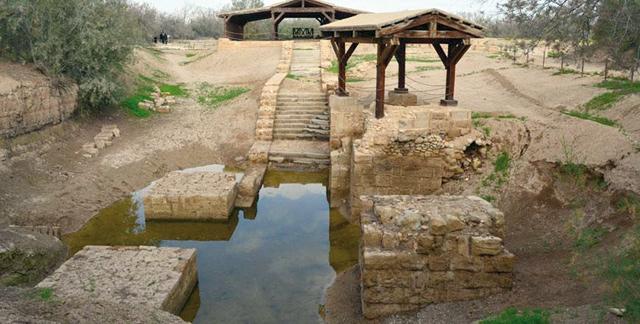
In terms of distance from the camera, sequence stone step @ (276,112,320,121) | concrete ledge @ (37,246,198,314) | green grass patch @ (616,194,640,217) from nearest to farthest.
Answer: concrete ledge @ (37,246,198,314) → green grass patch @ (616,194,640,217) → stone step @ (276,112,320,121)

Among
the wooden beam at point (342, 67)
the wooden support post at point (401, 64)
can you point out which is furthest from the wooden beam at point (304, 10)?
the wooden support post at point (401, 64)

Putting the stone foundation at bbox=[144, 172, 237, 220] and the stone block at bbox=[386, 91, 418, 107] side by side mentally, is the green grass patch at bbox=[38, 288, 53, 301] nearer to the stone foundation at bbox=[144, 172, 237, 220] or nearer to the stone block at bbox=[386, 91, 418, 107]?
the stone foundation at bbox=[144, 172, 237, 220]

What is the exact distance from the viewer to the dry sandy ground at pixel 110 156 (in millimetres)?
10164

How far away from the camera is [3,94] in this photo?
450 inches

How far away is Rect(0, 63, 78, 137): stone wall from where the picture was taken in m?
11.5

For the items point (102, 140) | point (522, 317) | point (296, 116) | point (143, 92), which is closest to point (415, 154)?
point (522, 317)

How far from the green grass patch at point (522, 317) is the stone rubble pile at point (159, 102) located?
14749 mm

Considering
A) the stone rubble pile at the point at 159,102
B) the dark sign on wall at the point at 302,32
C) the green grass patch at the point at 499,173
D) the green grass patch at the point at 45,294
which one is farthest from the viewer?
the dark sign on wall at the point at 302,32

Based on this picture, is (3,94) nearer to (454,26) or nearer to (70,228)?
(70,228)

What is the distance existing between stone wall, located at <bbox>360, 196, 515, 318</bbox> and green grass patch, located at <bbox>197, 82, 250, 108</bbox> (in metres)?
12.8

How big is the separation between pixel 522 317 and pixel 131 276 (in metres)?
5.12

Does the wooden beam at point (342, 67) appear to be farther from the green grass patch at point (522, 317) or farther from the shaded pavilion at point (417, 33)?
the green grass patch at point (522, 317)

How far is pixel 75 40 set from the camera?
1409 cm

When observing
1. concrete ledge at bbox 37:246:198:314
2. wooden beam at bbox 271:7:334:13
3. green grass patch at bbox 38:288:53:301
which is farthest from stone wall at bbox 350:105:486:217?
wooden beam at bbox 271:7:334:13
